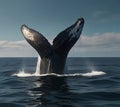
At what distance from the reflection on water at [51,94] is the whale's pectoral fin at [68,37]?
57.0 inches

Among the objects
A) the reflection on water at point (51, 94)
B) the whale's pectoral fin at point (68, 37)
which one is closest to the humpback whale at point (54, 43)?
the whale's pectoral fin at point (68, 37)

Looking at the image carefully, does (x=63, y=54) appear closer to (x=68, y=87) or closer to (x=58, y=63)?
(x=58, y=63)

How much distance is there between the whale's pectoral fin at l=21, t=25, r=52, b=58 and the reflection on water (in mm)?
1254

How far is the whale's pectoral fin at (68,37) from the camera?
37.4ft

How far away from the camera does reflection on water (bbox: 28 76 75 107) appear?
8141 mm

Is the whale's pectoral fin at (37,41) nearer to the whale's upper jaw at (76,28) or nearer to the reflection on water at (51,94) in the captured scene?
the whale's upper jaw at (76,28)

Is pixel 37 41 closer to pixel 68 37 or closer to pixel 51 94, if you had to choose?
pixel 68 37

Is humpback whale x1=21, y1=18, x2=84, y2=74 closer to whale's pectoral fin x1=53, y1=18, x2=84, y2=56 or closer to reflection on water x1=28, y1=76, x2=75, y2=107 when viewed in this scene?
whale's pectoral fin x1=53, y1=18, x2=84, y2=56

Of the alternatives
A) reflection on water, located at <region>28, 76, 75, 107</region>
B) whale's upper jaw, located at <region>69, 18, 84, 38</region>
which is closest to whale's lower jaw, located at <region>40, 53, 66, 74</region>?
reflection on water, located at <region>28, 76, 75, 107</region>

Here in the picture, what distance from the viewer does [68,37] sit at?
11.4 m

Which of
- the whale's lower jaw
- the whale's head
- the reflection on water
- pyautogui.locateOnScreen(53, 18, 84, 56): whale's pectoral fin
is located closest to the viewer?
the reflection on water

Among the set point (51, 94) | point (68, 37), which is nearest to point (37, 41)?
point (68, 37)

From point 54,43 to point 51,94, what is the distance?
2778 millimetres

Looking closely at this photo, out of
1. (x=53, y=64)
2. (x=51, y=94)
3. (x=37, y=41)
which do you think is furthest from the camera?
(x=53, y=64)
